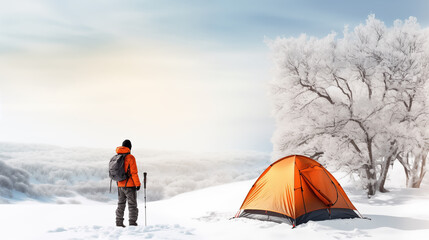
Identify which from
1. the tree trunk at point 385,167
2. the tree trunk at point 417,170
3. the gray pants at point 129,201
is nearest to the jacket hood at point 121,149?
the gray pants at point 129,201

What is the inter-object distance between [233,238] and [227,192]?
9.68 metres

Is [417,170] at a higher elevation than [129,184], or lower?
lower

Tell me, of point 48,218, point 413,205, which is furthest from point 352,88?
point 48,218

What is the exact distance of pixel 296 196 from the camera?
1054cm

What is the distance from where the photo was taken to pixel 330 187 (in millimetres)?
11203

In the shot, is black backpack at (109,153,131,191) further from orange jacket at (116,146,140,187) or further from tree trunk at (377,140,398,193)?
tree trunk at (377,140,398,193)

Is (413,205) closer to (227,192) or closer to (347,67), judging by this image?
(347,67)

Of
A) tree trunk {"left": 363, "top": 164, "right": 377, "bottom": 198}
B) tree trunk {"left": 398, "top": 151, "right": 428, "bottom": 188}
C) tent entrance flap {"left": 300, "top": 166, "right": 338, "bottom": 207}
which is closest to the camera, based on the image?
tent entrance flap {"left": 300, "top": 166, "right": 338, "bottom": 207}

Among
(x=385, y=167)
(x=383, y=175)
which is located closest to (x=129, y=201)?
(x=383, y=175)

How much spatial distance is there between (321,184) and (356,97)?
818cm

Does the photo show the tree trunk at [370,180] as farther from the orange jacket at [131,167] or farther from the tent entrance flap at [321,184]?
the orange jacket at [131,167]

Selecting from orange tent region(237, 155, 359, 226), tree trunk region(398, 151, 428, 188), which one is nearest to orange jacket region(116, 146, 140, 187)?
orange tent region(237, 155, 359, 226)

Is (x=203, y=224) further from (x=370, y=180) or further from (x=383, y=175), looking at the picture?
(x=383, y=175)

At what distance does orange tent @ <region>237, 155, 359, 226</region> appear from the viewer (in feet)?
34.3
